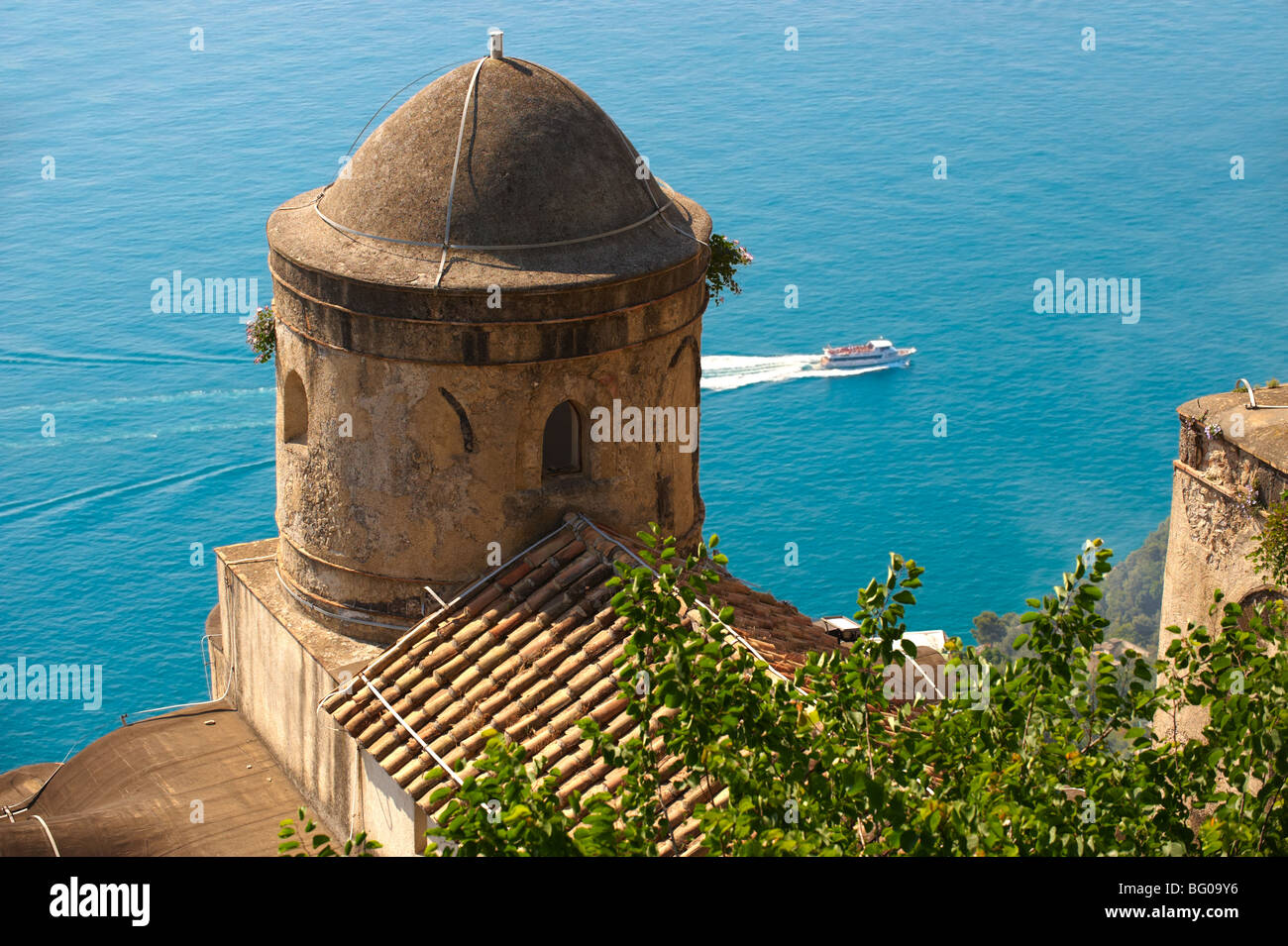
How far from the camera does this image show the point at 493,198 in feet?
41.7

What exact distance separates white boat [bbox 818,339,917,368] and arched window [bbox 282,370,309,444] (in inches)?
2744

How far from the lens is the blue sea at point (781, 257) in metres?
67.6

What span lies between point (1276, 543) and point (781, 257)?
72625 mm

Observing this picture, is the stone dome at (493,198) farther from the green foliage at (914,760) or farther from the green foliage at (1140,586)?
the green foliage at (1140,586)

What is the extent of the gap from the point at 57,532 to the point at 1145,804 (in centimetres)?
6470

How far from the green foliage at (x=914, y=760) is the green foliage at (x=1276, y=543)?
7.33 meters

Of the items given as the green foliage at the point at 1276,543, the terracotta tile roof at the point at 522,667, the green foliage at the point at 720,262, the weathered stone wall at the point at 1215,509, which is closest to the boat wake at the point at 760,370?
the weathered stone wall at the point at 1215,509

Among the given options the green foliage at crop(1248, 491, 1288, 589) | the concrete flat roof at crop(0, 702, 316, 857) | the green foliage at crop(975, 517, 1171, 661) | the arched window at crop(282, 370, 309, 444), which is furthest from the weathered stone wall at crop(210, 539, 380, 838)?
the green foliage at crop(975, 517, 1171, 661)

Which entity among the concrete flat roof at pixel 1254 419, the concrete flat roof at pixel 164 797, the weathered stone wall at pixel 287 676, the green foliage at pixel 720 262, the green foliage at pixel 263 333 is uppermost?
the green foliage at pixel 720 262

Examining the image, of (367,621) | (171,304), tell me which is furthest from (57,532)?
(367,621)

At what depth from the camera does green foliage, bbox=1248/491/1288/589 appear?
16641mm

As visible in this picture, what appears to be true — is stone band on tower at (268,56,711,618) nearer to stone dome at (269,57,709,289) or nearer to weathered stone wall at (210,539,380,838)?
stone dome at (269,57,709,289)

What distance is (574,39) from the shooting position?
108 meters

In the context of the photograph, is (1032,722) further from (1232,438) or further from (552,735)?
(1232,438)
